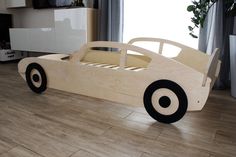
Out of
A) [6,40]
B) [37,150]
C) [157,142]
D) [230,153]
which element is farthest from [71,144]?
[6,40]

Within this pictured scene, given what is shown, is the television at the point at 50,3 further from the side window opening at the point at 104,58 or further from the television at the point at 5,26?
the side window opening at the point at 104,58

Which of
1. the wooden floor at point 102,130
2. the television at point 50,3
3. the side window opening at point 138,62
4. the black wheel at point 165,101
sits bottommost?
the wooden floor at point 102,130

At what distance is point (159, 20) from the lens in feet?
7.53

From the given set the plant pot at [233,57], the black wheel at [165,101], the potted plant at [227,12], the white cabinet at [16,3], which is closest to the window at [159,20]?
the potted plant at [227,12]

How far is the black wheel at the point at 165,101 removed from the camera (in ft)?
3.76

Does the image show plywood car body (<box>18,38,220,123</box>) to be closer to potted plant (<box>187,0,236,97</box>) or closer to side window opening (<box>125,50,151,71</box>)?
side window opening (<box>125,50,151,71</box>)

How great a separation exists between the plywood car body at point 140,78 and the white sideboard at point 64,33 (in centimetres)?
89

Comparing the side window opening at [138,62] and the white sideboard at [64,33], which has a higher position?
the white sideboard at [64,33]

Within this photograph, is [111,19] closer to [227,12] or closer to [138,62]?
[138,62]

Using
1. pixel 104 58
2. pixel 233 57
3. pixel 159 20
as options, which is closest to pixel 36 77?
pixel 104 58

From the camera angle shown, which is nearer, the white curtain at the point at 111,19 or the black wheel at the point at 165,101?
the black wheel at the point at 165,101

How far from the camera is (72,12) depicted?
2.45 meters

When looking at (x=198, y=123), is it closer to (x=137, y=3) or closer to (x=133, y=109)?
(x=133, y=109)

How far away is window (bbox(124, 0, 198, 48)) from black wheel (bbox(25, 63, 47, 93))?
1225mm
